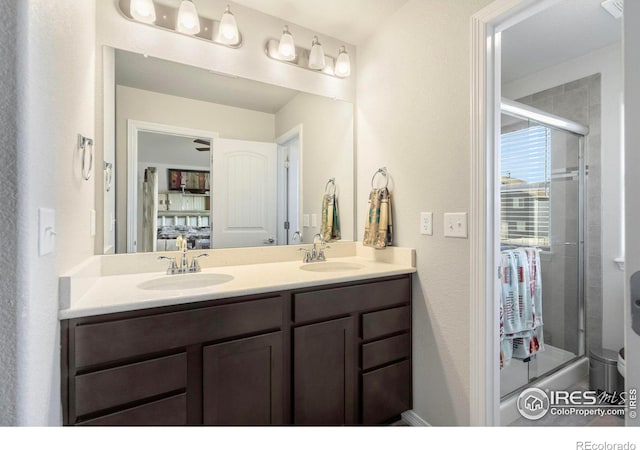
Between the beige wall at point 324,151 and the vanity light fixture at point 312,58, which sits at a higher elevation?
the vanity light fixture at point 312,58

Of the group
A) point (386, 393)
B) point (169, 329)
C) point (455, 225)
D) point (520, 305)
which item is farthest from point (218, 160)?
point (520, 305)

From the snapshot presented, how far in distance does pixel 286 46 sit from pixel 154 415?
6.51ft

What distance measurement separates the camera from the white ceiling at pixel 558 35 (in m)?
1.81

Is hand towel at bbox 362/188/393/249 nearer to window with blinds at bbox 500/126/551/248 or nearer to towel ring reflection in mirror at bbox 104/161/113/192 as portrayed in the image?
window with blinds at bbox 500/126/551/248

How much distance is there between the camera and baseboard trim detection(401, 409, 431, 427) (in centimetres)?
164

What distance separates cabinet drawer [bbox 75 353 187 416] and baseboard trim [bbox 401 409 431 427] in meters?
1.25

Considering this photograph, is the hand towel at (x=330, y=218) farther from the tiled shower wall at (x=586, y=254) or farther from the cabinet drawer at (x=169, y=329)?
the tiled shower wall at (x=586, y=254)

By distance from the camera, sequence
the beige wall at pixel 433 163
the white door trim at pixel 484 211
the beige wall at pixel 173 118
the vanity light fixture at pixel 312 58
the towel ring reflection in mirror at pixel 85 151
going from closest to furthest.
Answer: the towel ring reflection in mirror at pixel 85 151, the white door trim at pixel 484 211, the beige wall at pixel 433 163, the beige wall at pixel 173 118, the vanity light fixture at pixel 312 58

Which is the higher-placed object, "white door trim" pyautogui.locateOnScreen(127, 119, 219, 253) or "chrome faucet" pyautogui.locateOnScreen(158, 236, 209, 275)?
"white door trim" pyautogui.locateOnScreen(127, 119, 219, 253)

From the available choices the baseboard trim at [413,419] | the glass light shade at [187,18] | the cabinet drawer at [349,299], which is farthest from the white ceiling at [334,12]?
the baseboard trim at [413,419]

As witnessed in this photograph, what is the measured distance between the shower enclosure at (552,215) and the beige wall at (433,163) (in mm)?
967

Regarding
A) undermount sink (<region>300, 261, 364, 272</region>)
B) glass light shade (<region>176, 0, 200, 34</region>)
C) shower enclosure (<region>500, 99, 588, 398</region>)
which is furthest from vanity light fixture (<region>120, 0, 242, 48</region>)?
shower enclosure (<region>500, 99, 588, 398</region>)

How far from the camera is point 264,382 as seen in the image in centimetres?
129

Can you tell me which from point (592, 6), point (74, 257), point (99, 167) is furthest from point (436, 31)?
point (74, 257)
